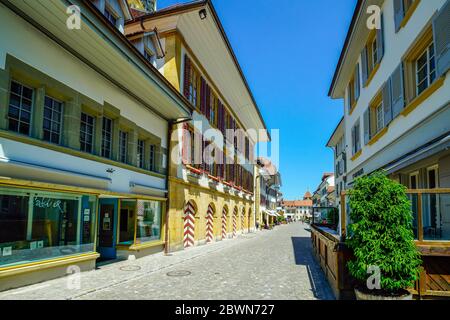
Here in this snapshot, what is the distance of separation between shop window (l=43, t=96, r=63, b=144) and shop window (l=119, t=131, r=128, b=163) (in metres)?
3.51

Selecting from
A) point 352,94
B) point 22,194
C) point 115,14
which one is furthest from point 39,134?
point 352,94

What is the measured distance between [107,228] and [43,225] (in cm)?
425

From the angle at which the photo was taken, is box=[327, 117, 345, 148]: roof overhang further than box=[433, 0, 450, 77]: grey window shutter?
Yes

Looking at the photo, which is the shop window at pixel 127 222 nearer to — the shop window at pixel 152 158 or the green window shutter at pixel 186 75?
the shop window at pixel 152 158

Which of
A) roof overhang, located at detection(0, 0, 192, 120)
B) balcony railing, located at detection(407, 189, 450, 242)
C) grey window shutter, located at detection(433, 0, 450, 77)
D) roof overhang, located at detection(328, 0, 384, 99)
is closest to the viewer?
balcony railing, located at detection(407, 189, 450, 242)

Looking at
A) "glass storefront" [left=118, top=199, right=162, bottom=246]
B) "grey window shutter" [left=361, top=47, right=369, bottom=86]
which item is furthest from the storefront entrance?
"grey window shutter" [left=361, top=47, right=369, bottom=86]

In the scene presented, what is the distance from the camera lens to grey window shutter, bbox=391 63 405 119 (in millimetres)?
10484

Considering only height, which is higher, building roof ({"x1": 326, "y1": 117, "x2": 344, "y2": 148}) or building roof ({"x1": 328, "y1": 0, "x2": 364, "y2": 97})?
building roof ({"x1": 326, "y1": 117, "x2": 344, "y2": 148})

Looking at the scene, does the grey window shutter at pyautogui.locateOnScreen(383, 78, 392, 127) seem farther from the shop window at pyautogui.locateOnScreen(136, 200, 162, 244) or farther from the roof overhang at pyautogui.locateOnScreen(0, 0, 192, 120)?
the shop window at pyautogui.locateOnScreen(136, 200, 162, 244)

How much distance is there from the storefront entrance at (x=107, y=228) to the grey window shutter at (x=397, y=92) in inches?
394

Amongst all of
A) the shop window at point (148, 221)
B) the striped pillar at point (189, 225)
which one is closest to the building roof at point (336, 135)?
the striped pillar at point (189, 225)

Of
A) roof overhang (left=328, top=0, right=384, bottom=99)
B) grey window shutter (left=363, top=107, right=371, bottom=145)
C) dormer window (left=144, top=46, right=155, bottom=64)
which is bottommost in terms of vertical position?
grey window shutter (left=363, top=107, right=371, bottom=145)

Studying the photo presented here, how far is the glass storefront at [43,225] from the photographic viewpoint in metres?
7.92

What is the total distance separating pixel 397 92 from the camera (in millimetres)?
10891
